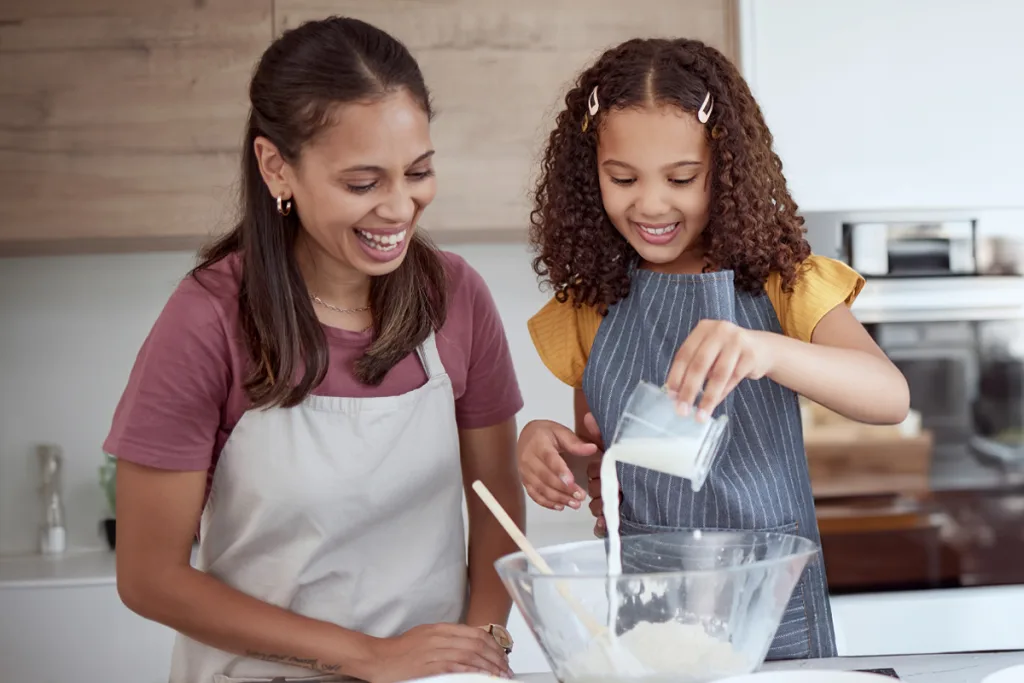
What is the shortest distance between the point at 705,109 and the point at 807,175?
124 centimetres

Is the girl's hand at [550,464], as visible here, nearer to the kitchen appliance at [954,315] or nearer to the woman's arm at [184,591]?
the woman's arm at [184,591]

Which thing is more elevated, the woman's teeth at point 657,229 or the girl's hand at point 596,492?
the woman's teeth at point 657,229

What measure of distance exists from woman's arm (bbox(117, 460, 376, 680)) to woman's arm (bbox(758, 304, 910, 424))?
52 centimetres

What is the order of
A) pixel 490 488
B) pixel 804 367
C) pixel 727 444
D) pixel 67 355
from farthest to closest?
pixel 67 355
pixel 490 488
pixel 727 444
pixel 804 367

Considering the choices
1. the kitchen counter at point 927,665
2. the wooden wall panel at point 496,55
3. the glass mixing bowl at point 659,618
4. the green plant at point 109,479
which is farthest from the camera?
the green plant at point 109,479

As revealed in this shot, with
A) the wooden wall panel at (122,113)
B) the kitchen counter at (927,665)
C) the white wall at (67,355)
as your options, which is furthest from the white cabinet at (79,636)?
the kitchen counter at (927,665)

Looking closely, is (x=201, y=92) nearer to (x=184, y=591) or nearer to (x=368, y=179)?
(x=368, y=179)

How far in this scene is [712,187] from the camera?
48.4 inches

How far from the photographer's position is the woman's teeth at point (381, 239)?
118 cm

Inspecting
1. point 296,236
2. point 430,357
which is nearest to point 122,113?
point 296,236

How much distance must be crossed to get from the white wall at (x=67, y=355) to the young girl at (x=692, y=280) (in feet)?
5.18

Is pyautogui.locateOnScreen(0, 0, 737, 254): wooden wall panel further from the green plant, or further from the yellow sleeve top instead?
the yellow sleeve top

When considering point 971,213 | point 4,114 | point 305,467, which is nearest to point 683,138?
point 305,467

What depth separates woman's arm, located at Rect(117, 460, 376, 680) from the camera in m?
1.15
